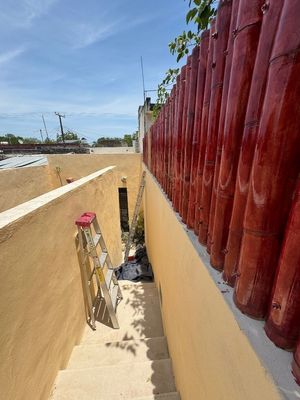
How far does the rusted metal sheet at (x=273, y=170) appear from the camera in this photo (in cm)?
50

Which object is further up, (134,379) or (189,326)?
(189,326)

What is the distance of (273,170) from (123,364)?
2.83 meters

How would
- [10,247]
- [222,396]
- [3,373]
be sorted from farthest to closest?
1. [10,247]
2. [3,373]
3. [222,396]

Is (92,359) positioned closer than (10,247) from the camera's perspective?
No

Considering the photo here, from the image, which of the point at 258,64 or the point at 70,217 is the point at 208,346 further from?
the point at 70,217

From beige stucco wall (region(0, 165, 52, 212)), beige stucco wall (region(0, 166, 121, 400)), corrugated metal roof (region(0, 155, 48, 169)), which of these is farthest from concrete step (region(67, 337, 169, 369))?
corrugated metal roof (region(0, 155, 48, 169))

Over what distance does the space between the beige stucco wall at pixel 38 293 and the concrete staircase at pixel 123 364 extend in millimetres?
203

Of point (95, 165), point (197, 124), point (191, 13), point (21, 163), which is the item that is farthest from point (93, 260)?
point (21, 163)

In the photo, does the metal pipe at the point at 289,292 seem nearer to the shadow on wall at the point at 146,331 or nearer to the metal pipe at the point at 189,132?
the metal pipe at the point at 189,132

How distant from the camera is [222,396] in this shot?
2.70ft

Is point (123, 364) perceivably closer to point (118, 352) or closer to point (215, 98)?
point (118, 352)

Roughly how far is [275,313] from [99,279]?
9.70 ft

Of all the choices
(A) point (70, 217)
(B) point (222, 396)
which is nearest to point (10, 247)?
(A) point (70, 217)

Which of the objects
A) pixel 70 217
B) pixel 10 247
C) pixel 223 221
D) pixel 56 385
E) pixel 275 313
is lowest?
pixel 56 385
